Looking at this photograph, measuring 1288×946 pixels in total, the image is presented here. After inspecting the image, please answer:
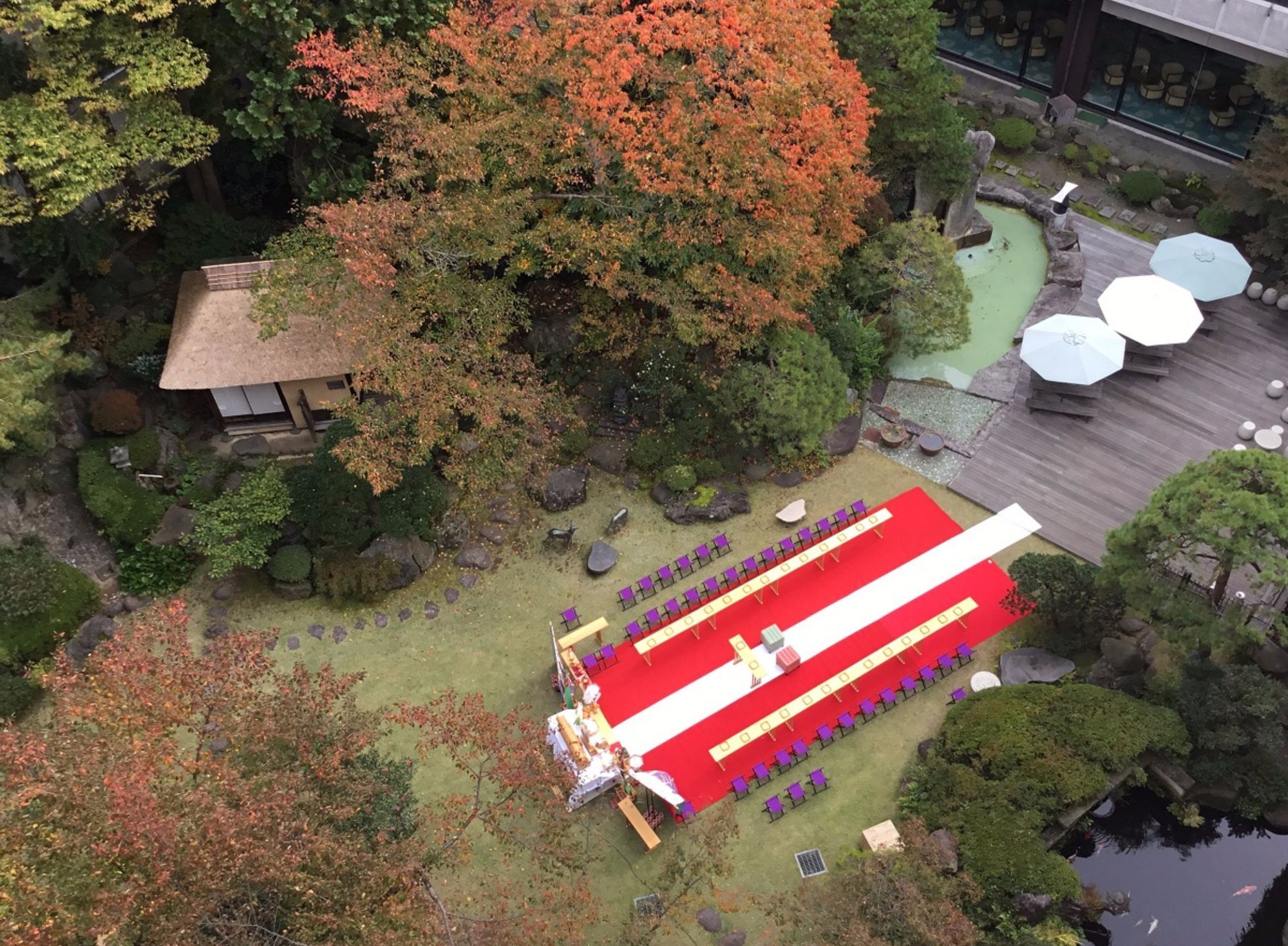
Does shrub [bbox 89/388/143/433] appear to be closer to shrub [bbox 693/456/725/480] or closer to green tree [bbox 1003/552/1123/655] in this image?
shrub [bbox 693/456/725/480]

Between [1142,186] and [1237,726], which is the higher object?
[1142,186]

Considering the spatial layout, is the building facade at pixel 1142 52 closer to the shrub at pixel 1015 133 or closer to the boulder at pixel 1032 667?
the shrub at pixel 1015 133

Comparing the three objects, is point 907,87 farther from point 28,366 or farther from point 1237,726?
point 28,366

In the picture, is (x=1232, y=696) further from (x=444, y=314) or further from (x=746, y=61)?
(x=444, y=314)

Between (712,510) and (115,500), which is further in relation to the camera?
(712,510)

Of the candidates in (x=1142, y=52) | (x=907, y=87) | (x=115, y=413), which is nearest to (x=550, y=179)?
(x=907, y=87)

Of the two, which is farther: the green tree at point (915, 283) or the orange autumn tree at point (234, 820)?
the green tree at point (915, 283)

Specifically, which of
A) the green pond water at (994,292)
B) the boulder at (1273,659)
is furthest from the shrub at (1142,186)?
the boulder at (1273,659)
